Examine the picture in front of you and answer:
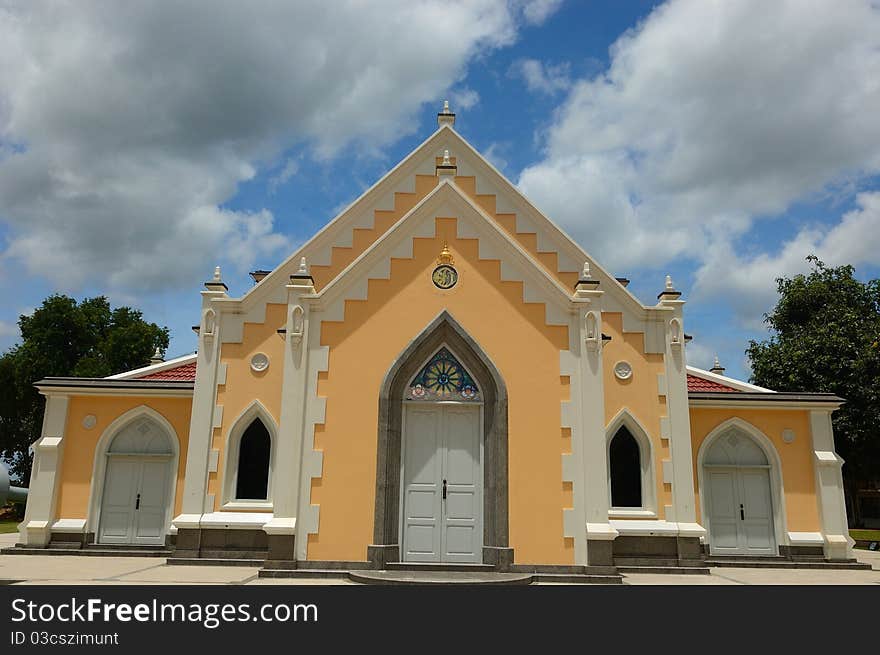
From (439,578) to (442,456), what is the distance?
259 cm

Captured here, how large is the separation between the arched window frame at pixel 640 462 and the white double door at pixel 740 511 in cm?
293

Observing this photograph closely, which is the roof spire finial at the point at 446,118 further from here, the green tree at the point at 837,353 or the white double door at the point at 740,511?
the green tree at the point at 837,353

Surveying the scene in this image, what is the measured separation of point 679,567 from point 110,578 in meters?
11.2

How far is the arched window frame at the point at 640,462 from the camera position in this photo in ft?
48.3

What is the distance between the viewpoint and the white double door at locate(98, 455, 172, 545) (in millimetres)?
16578

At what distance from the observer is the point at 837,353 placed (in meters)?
30.5

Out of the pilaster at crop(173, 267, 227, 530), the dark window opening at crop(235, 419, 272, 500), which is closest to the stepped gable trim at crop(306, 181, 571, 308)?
the pilaster at crop(173, 267, 227, 530)

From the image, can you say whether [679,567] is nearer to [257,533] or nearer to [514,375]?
[514,375]

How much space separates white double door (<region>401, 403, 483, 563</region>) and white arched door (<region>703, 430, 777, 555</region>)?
7.24 m

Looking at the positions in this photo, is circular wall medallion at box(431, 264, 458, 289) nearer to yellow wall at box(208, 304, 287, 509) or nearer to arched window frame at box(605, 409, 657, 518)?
yellow wall at box(208, 304, 287, 509)

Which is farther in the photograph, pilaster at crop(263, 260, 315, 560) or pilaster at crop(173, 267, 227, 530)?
pilaster at crop(173, 267, 227, 530)

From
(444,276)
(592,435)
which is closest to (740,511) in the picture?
(592,435)
